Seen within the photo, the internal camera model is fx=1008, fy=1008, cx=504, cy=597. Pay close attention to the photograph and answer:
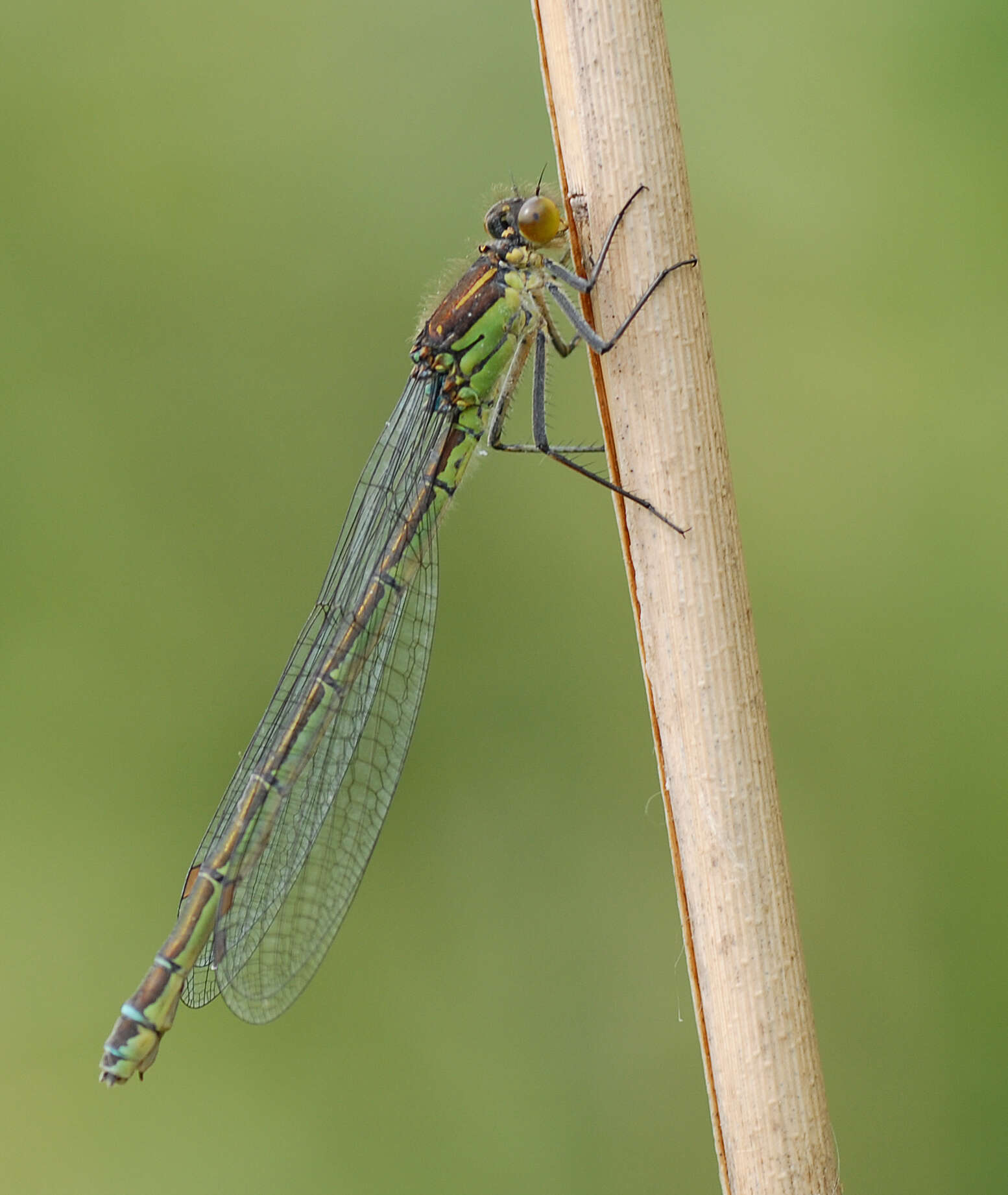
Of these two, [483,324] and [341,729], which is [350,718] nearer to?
[341,729]

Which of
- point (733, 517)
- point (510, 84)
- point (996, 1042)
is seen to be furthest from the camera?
point (510, 84)

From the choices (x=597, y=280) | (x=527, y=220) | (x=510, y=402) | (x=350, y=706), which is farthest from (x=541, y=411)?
(x=350, y=706)

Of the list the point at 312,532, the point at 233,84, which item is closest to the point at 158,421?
the point at 312,532

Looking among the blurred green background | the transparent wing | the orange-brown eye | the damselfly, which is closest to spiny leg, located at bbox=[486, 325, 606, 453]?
the damselfly

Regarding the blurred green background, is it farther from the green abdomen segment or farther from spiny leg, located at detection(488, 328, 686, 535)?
spiny leg, located at detection(488, 328, 686, 535)

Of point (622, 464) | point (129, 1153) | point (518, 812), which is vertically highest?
point (622, 464)

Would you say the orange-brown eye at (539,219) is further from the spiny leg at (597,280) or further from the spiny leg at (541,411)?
the spiny leg at (541,411)

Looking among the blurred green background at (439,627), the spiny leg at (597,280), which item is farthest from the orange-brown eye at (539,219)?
the blurred green background at (439,627)

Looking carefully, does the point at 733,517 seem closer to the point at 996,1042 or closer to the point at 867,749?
the point at 867,749
